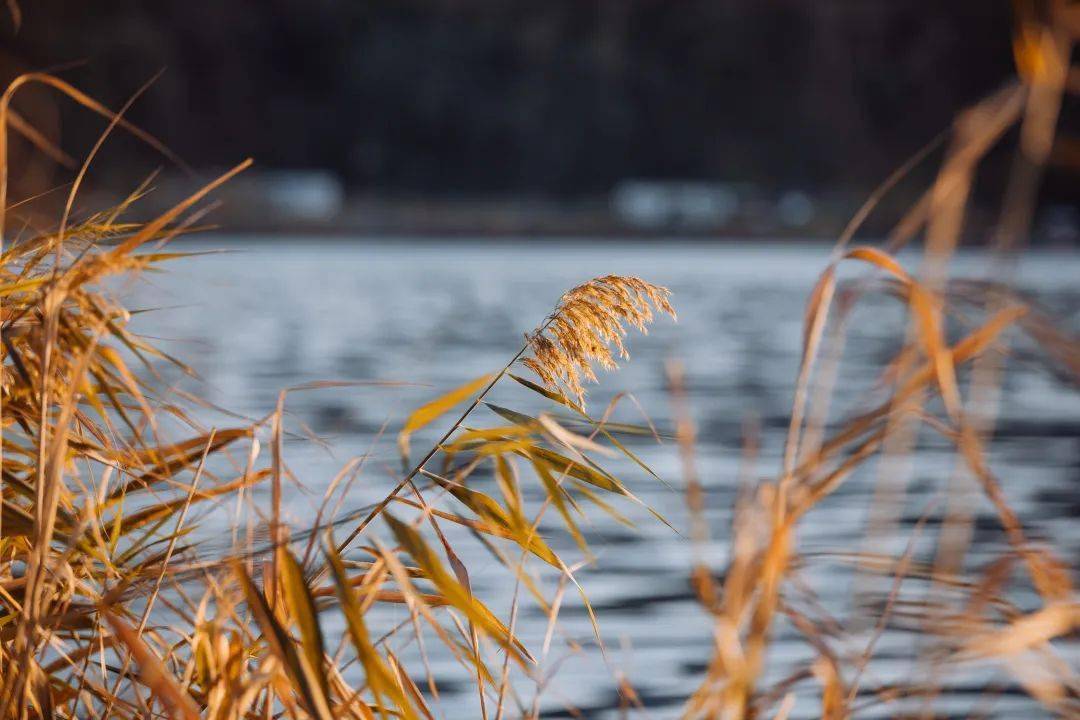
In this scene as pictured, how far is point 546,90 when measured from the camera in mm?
65625

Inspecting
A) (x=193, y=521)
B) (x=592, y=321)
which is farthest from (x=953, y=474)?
(x=193, y=521)

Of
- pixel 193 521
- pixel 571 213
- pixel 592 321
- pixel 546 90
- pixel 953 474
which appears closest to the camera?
pixel 953 474

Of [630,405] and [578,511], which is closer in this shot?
[578,511]

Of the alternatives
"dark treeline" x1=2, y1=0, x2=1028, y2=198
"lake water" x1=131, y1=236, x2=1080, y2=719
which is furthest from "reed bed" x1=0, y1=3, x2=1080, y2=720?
"dark treeline" x1=2, y1=0, x2=1028, y2=198

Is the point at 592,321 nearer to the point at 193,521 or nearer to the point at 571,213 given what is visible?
the point at 193,521

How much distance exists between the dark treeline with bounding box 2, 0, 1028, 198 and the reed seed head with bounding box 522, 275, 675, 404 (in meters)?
59.8

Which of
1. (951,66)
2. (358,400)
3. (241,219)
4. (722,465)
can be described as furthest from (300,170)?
(722,465)

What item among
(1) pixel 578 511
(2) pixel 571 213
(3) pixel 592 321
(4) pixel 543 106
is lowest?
(1) pixel 578 511

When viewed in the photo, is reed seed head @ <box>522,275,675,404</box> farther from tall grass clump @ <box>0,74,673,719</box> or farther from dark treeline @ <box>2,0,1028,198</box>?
dark treeline @ <box>2,0,1028,198</box>

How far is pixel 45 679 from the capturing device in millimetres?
1785

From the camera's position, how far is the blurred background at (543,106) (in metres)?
61.2

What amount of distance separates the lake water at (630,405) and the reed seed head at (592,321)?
0.16 meters

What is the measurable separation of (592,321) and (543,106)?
64.2 m

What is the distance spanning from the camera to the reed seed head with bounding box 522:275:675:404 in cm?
165
